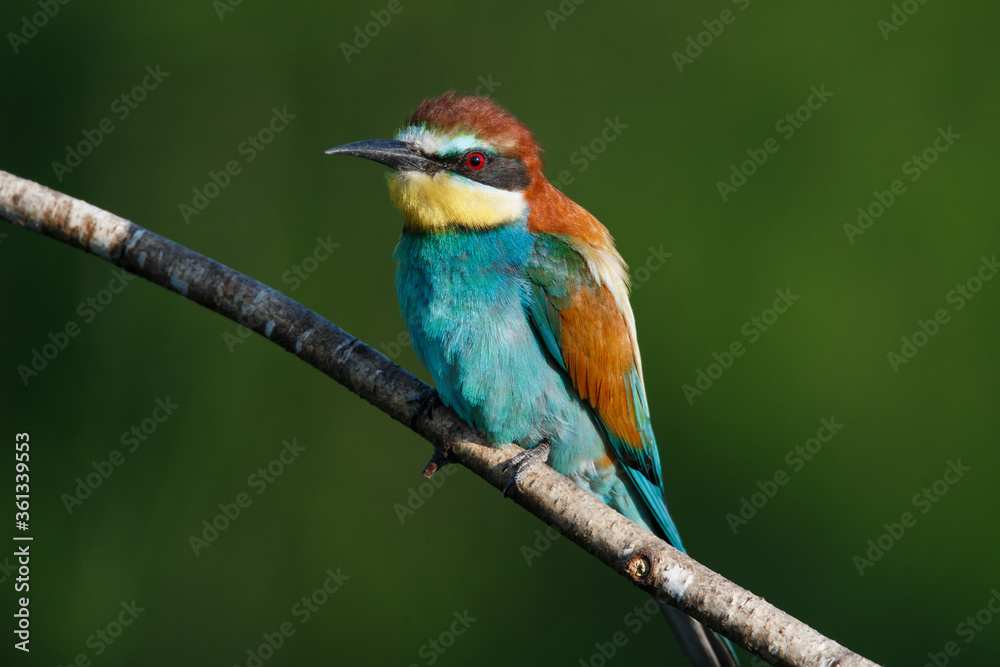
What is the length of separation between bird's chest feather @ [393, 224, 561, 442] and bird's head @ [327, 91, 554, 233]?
0.05 m

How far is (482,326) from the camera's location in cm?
209

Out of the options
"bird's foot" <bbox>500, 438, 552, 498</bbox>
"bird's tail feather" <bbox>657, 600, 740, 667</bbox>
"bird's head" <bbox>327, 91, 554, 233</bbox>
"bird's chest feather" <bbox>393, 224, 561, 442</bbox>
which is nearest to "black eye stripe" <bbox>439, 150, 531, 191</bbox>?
"bird's head" <bbox>327, 91, 554, 233</bbox>

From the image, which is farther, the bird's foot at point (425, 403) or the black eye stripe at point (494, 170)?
the black eye stripe at point (494, 170)

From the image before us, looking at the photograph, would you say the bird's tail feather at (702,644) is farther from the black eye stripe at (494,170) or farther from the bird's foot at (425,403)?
the black eye stripe at (494,170)

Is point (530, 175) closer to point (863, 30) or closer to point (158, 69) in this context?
point (863, 30)

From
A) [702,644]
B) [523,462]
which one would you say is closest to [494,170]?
[523,462]

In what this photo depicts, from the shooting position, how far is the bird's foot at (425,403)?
1971 millimetres

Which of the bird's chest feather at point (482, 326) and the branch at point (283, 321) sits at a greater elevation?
the bird's chest feather at point (482, 326)

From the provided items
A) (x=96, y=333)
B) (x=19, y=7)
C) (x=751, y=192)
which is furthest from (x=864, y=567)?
(x=19, y=7)

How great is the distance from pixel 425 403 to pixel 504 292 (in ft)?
1.06

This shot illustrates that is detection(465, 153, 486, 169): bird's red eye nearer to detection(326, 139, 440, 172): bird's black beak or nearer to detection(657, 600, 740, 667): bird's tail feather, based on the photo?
detection(326, 139, 440, 172): bird's black beak

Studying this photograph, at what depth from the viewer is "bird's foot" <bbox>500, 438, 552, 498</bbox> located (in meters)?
1.85

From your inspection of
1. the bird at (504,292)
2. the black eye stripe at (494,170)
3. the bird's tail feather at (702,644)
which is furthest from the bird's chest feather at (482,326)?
the bird's tail feather at (702,644)

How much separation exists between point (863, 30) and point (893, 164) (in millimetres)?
537
